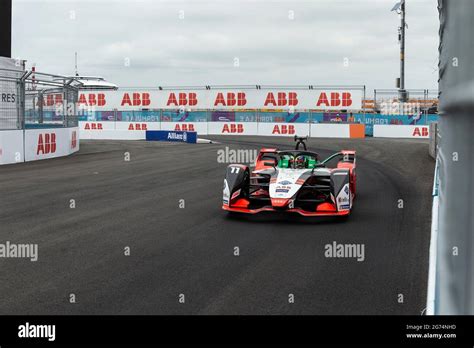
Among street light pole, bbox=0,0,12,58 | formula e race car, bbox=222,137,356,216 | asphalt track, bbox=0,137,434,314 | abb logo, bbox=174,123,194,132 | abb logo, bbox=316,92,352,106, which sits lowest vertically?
asphalt track, bbox=0,137,434,314

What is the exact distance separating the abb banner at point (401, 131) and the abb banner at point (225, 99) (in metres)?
4.50

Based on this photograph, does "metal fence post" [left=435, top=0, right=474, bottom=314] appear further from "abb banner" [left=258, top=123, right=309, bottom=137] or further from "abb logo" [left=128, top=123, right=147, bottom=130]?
"abb logo" [left=128, top=123, right=147, bottom=130]

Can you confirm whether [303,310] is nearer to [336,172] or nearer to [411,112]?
[336,172]

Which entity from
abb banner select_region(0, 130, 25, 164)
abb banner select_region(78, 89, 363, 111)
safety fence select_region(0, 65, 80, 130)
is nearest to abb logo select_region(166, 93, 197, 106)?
abb banner select_region(78, 89, 363, 111)

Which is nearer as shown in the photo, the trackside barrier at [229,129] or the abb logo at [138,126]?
the trackside barrier at [229,129]

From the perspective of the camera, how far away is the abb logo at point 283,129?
37375 millimetres

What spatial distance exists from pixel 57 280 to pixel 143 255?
3.93 feet

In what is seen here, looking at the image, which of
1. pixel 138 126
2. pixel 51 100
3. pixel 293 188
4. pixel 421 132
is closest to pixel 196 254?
pixel 293 188

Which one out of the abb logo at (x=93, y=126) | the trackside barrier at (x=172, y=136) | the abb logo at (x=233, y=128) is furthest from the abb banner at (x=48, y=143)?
the abb logo at (x=93, y=126)

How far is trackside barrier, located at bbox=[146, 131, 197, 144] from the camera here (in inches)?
1213

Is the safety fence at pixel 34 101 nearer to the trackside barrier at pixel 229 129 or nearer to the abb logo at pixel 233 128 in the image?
the trackside barrier at pixel 229 129

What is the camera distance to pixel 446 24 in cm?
194

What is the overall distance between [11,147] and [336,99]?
87.0 feet

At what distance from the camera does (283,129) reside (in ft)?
124
